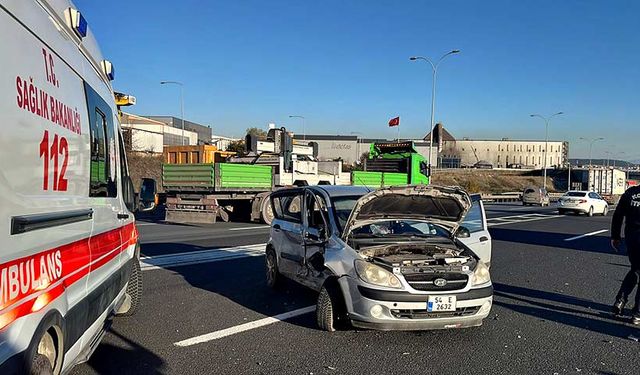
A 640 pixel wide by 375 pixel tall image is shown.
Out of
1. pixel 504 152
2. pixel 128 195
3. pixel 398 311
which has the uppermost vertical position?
pixel 504 152

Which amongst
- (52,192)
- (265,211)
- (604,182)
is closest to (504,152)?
(604,182)

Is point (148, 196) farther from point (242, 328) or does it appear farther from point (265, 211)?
point (265, 211)

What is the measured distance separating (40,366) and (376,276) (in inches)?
127

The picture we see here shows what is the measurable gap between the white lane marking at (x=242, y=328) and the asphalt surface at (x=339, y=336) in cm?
3

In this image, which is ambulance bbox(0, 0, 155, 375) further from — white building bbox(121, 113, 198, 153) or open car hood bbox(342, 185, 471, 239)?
white building bbox(121, 113, 198, 153)

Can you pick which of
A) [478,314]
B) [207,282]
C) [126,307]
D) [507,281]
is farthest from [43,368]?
[507,281]

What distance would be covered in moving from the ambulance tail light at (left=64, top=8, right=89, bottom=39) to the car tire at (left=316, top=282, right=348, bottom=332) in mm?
3351

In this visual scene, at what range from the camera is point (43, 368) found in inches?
107

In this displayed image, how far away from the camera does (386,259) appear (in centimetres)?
552

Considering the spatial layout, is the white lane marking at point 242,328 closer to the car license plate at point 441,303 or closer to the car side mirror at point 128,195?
the car side mirror at point 128,195

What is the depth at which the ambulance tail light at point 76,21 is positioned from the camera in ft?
11.7

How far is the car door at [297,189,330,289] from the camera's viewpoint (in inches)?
242

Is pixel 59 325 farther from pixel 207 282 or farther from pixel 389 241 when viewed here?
pixel 207 282

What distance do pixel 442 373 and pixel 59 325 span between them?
3.00 meters
